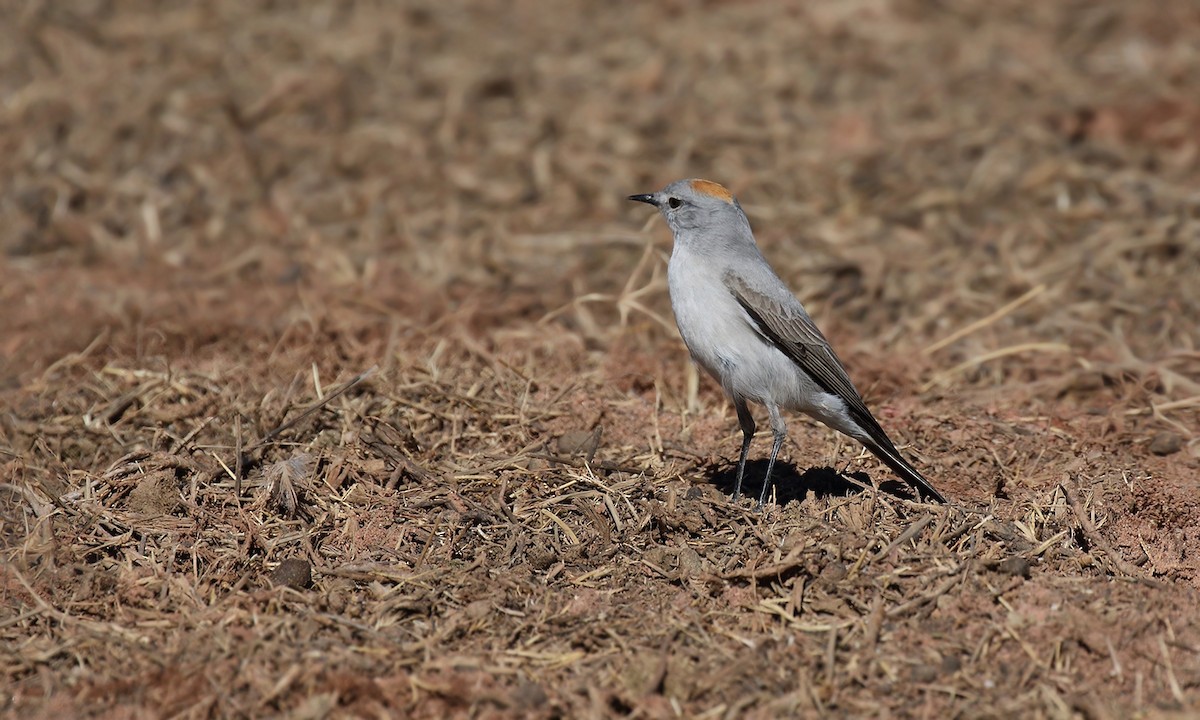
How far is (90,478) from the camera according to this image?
6.30m

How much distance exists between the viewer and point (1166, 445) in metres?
7.16

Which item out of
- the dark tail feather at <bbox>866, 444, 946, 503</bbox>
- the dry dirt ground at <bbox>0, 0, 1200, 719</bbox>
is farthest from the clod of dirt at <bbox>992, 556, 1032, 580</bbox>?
the dark tail feather at <bbox>866, 444, 946, 503</bbox>

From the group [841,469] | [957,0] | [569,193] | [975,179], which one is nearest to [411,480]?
[841,469]

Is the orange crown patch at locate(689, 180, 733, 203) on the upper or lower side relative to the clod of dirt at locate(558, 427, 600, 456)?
upper

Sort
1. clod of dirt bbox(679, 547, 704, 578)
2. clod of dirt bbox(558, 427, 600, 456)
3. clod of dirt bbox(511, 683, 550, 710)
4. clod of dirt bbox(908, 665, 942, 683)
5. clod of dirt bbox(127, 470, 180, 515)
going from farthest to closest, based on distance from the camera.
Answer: clod of dirt bbox(558, 427, 600, 456)
clod of dirt bbox(127, 470, 180, 515)
clod of dirt bbox(679, 547, 704, 578)
clod of dirt bbox(908, 665, 942, 683)
clod of dirt bbox(511, 683, 550, 710)

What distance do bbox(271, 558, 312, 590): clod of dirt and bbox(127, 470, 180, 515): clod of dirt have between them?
0.86m

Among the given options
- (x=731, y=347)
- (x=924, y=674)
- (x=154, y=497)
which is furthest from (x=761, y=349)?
(x=154, y=497)

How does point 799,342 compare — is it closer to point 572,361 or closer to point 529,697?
point 572,361

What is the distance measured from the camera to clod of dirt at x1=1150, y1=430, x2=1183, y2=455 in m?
7.16

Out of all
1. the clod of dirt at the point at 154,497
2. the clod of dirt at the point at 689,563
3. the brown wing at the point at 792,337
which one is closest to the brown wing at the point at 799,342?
the brown wing at the point at 792,337

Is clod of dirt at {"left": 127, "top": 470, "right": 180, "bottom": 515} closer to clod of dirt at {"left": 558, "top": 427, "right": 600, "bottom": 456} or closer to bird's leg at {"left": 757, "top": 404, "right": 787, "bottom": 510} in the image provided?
clod of dirt at {"left": 558, "top": 427, "right": 600, "bottom": 456}

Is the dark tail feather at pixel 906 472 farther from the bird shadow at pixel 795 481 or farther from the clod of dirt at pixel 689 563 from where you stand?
the clod of dirt at pixel 689 563

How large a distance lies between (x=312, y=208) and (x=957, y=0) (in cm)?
853

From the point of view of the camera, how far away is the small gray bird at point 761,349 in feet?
21.3
